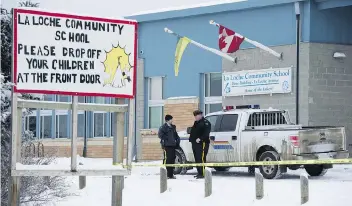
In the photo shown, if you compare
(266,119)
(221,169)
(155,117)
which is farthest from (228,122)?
(155,117)

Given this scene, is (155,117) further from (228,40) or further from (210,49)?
(228,40)

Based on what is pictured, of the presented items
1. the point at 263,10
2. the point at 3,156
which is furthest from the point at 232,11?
the point at 3,156

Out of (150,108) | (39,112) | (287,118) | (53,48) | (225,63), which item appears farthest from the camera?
(39,112)

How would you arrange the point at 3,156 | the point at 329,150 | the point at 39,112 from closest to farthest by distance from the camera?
1. the point at 3,156
2. the point at 329,150
3. the point at 39,112

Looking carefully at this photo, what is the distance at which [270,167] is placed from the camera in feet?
77.2

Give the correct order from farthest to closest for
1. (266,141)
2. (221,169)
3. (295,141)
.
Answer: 1. (221,169)
2. (266,141)
3. (295,141)

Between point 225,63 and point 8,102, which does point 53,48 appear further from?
point 225,63

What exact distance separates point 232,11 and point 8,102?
23.7 metres

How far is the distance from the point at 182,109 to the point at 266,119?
46.0 ft

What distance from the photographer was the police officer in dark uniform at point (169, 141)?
79.8 ft

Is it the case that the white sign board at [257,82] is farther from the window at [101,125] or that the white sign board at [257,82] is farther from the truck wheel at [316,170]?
the truck wheel at [316,170]

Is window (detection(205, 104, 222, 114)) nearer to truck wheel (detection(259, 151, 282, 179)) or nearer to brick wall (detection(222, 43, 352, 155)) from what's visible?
brick wall (detection(222, 43, 352, 155))

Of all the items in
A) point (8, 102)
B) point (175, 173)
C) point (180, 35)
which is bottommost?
point (175, 173)

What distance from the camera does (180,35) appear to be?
38.9 m
